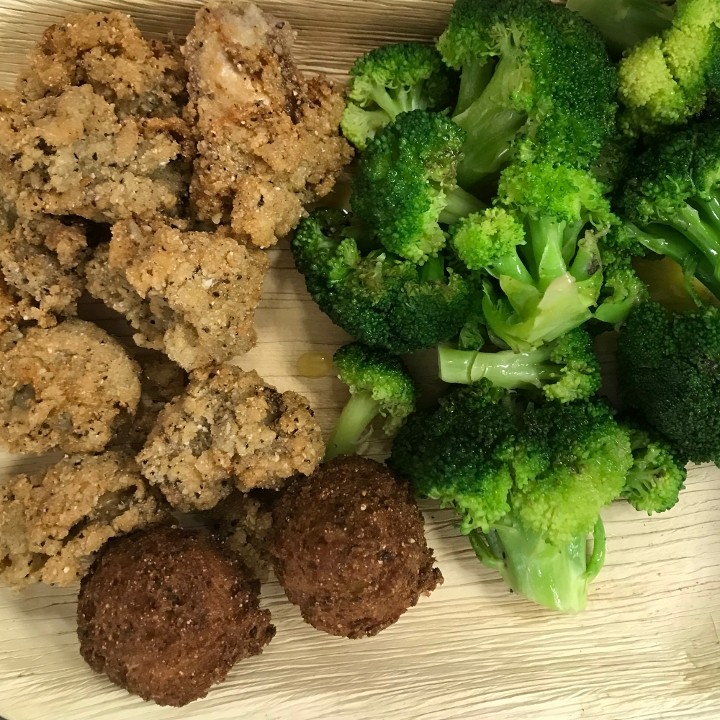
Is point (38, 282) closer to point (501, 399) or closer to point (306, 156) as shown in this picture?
point (306, 156)

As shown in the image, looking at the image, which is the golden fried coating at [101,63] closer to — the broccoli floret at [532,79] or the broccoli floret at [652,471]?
the broccoli floret at [532,79]

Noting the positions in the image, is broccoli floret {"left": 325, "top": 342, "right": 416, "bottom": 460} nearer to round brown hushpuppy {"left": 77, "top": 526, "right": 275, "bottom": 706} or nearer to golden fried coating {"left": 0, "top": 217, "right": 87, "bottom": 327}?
round brown hushpuppy {"left": 77, "top": 526, "right": 275, "bottom": 706}

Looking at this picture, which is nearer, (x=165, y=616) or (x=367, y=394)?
(x=165, y=616)

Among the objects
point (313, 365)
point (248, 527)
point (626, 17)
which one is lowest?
point (248, 527)

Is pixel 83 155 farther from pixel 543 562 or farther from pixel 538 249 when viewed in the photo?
pixel 543 562

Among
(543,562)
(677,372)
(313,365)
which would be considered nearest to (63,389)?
(313,365)

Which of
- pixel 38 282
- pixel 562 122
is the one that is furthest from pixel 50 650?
pixel 562 122

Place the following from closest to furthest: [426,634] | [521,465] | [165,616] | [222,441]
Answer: [165,616]
[222,441]
[521,465]
[426,634]

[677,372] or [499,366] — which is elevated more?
[677,372]
